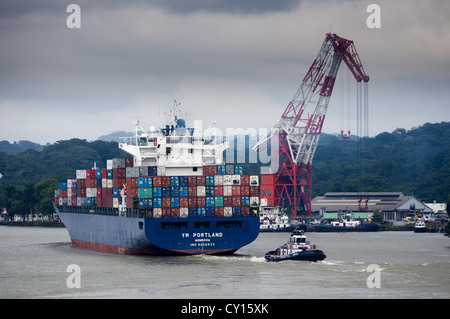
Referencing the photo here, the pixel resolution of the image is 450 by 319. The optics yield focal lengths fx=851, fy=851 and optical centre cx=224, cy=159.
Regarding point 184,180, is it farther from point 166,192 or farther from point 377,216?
point 377,216

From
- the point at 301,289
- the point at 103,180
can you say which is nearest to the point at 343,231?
the point at 103,180

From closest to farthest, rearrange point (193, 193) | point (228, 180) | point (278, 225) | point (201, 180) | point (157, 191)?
point (157, 191) → point (193, 193) → point (201, 180) → point (228, 180) → point (278, 225)

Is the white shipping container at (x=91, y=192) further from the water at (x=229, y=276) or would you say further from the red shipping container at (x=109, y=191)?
the water at (x=229, y=276)

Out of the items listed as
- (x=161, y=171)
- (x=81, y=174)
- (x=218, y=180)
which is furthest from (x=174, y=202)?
(x=81, y=174)

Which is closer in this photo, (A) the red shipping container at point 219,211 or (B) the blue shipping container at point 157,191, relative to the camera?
(A) the red shipping container at point 219,211

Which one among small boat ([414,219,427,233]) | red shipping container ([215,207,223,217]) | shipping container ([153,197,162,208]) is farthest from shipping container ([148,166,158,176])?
small boat ([414,219,427,233])

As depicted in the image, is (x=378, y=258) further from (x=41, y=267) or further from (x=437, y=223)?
(x=437, y=223)

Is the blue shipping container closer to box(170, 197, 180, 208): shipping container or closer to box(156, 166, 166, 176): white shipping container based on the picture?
box(170, 197, 180, 208): shipping container

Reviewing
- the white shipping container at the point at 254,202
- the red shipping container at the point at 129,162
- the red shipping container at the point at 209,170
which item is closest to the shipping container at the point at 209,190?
→ the red shipping container at the point at 209,170
